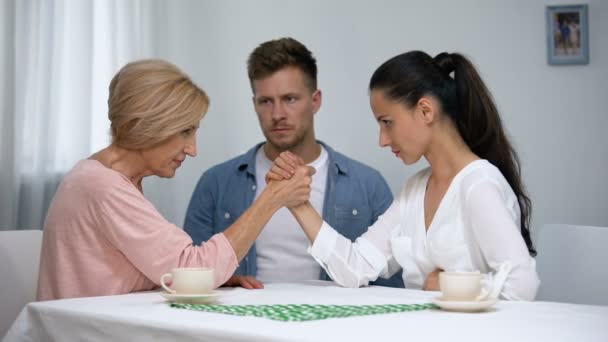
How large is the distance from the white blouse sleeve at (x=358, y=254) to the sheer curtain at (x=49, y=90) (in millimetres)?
1247

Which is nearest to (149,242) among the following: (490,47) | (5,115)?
(5,115)

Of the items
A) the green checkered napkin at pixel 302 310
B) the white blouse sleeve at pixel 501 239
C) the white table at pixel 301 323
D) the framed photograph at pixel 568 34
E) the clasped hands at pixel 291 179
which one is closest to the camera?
the white table at pixel 301 323

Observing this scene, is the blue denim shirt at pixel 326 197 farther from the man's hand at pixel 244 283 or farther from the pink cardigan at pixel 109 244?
the pink cardigan at pixel 109 244

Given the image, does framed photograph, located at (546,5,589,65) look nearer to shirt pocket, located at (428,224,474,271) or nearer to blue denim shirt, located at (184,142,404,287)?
blue denim shirt, located at (184,142,404,287)

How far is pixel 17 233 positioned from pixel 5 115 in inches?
28.5

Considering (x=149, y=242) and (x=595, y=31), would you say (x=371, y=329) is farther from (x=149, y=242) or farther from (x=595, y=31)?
(x=595, y=31)

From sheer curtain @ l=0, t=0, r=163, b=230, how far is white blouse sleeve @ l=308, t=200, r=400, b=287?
1247 millimetres

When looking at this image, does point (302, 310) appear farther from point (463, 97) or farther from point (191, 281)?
point (463, 97)

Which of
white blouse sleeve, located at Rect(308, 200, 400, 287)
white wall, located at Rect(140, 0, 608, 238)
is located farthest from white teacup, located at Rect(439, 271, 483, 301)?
white wall, located at Rect(140, 0, 608, 238)

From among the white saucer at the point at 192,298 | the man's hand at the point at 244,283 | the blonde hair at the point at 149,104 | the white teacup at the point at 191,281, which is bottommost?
the man's hand at the point at 244,283

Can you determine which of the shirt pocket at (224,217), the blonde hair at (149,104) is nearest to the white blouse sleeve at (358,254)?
the blonde hair at (149,104)

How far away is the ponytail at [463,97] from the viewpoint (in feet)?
6.75

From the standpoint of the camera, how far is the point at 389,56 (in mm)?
3416

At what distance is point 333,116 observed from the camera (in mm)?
3447
